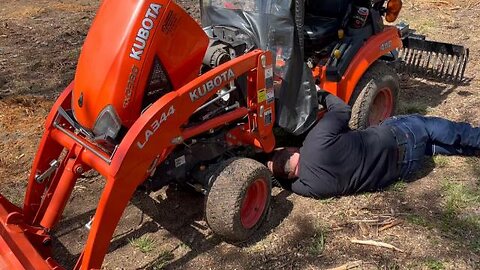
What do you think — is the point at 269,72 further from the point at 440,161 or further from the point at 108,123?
the point at 440,161

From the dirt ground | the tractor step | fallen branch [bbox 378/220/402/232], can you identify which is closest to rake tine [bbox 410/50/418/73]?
the tractor step

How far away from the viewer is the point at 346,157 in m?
4.18

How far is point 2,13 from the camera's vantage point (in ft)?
29.4

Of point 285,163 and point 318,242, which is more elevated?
point 285,163

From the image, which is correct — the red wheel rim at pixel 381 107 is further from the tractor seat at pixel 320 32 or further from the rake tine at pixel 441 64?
the rake tine at pixel 441 64

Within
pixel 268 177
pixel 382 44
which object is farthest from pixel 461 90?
pixel 268 177

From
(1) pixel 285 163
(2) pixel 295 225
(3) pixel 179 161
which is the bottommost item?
(2) pixel 295 225

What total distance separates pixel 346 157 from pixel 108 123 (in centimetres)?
181

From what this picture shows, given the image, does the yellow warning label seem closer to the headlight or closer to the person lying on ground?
the person lying on ground

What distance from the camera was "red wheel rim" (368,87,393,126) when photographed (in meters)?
5.22

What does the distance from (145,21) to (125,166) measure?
0.86 m

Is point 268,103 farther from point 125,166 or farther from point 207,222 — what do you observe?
point 125,166

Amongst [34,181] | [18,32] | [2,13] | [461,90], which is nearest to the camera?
[34,181]

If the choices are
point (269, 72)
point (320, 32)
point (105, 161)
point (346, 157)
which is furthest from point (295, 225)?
point (320, 32)
